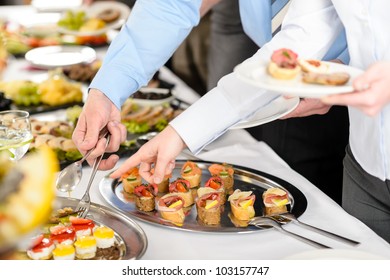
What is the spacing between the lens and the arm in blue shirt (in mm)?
1771

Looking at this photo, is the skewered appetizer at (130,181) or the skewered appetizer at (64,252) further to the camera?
the skewered appetizer at (130,181)

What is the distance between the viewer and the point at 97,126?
1635mm

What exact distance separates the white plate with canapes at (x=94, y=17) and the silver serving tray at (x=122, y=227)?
2021 mm

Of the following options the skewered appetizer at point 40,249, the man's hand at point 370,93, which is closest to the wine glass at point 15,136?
the skewered appetizer at point 40,249

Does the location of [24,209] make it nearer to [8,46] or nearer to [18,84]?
[18,84]

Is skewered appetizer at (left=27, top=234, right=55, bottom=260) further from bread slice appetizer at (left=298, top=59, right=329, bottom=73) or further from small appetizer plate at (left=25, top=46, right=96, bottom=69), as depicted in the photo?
small appetizer plate at (left=25, top=46, right=96, bottom=69)

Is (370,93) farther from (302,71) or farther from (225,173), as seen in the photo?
(225,173)

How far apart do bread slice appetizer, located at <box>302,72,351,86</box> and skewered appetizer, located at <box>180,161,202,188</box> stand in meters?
0.70

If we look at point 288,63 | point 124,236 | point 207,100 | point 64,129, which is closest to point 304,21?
point 207,100

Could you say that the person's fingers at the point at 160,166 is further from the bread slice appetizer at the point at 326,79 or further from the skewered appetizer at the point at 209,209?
the bread slice appetizer at the point at 326,79

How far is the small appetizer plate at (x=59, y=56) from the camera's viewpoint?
3016 millimetres

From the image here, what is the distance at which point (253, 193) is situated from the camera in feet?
5.63

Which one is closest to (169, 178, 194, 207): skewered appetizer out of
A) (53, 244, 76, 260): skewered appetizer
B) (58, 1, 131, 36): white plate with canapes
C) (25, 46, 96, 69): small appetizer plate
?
(53, 244, 76, 260): skewered appetizer

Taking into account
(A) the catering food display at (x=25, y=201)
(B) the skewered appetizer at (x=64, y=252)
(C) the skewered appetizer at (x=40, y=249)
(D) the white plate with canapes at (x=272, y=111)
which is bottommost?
(B) the skewered appetizer at (x=64, y=252)
